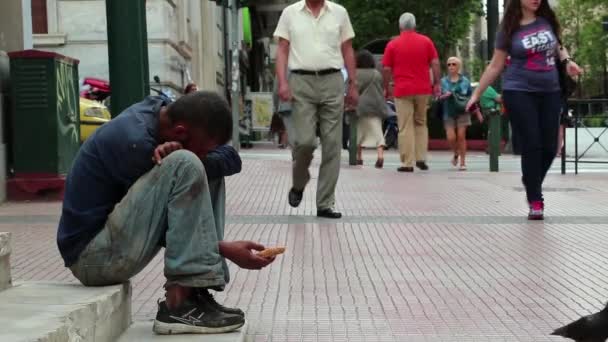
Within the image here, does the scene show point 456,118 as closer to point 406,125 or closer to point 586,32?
point 406,125

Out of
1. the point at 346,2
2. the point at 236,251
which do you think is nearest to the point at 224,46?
the point at 346,2

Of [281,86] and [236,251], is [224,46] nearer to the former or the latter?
[281,86]

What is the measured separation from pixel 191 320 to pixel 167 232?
0.33 metres

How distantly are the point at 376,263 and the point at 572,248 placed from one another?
52.5 inches

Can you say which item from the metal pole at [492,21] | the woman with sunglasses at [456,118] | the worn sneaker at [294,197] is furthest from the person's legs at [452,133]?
the worn sneaker at [294,197]

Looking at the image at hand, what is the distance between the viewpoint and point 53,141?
33.4 feet

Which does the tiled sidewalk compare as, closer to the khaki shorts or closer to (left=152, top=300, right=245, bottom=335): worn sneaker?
(left=152, top=300, right=245, bottom=335): worn sneaker

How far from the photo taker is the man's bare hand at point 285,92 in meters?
8.63

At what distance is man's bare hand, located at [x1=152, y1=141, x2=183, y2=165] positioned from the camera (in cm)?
379

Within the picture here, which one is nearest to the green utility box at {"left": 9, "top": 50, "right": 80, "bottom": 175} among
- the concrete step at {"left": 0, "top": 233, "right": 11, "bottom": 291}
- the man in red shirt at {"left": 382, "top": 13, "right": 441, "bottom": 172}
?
the man in red shirt at {"left": 382, "top": 13, "right": 441, "bottom": 172}

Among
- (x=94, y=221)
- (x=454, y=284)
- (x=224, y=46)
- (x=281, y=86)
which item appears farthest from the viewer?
(x=224, y=46)

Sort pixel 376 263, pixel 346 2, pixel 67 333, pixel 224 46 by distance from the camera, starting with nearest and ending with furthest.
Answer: pixel 67 333 < pixel 376 263 < pixel 224 46 < pixel 346 2

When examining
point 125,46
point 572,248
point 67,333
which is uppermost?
point 125,46

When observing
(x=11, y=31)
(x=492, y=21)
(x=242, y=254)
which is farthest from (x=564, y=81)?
(x=492, y=21)
